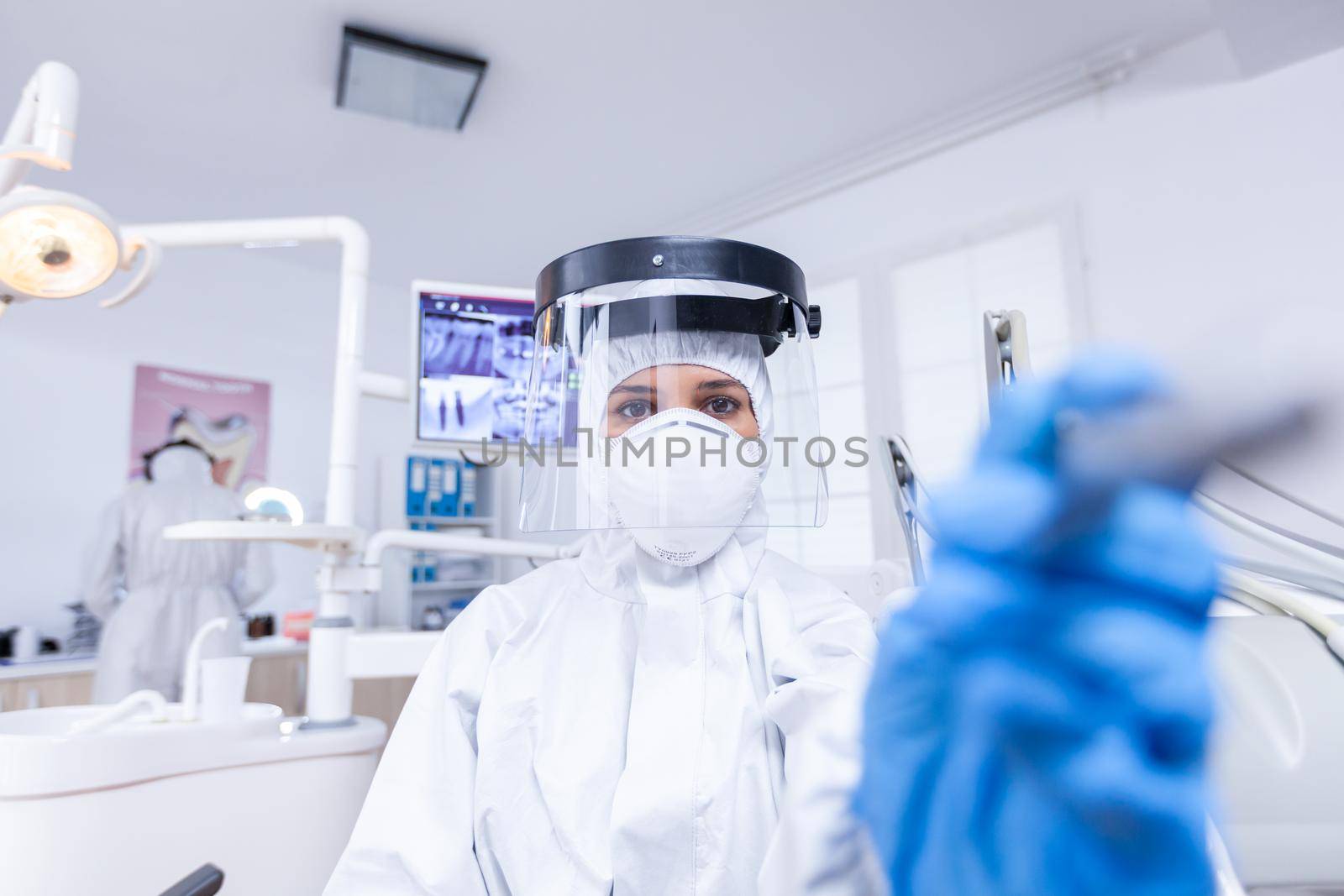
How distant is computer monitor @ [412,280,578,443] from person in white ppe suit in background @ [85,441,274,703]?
1.76m

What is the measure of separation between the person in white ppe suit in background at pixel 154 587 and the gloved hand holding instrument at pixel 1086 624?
3120mm

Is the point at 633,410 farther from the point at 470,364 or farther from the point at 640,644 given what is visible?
the point at 470,364

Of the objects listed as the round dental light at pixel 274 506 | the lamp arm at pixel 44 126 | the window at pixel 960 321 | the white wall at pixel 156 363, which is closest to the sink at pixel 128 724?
the round dental light at pixel 274 506

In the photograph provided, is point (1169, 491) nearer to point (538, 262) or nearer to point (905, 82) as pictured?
point (905, 82)

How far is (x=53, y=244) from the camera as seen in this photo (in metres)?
1.03

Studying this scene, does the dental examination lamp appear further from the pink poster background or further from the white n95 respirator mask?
the pink poster background

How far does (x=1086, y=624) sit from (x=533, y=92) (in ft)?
9.88

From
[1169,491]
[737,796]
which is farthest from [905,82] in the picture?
[1169,491]

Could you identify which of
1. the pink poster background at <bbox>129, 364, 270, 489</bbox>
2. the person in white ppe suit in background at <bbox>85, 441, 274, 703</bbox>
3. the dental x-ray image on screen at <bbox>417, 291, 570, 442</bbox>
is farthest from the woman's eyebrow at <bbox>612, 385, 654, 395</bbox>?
the pink poster background at <bbox>129, 364, 270, 489</bbox>

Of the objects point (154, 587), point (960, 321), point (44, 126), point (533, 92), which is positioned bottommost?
point (154, 587)

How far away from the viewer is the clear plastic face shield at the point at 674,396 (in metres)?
0.94

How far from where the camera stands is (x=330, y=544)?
1492mm

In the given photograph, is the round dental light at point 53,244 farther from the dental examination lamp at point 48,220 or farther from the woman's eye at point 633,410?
the woman's eye at point 633,410

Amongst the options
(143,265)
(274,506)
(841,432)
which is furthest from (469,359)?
(841,432)
